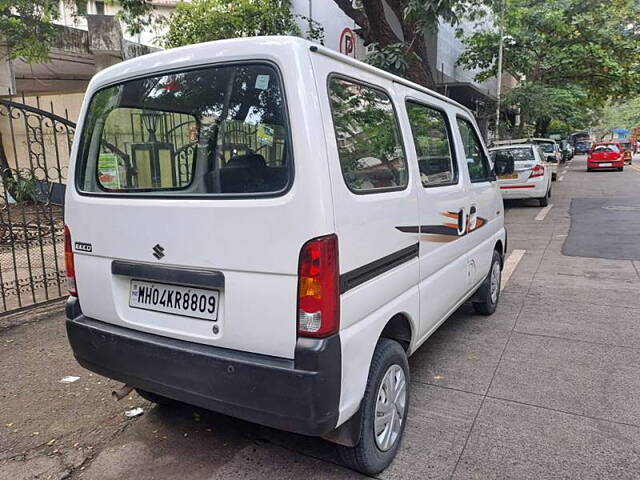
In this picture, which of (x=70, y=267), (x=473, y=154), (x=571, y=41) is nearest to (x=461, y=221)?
(x=473, y=154)

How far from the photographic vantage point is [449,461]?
2.62 metres

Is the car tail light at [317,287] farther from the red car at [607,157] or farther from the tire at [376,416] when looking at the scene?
the red car at [607,157]

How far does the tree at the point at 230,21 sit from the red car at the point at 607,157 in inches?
821

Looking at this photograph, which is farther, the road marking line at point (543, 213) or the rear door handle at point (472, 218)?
the road marking line at point (543, 213)

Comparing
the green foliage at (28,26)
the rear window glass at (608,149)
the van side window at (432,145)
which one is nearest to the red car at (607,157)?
the rear window glass at (608,149)

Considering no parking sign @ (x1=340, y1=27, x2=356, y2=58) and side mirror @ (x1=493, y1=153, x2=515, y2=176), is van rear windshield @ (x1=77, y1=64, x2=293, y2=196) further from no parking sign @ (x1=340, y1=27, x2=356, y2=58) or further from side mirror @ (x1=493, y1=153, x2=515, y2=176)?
no parking sign @ (x1=340, y1=27, x2=356, y2=58)

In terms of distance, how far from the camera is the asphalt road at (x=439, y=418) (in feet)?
8.54

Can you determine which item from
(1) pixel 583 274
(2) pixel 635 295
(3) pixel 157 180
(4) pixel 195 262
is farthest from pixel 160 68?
(1) pixel 583 274

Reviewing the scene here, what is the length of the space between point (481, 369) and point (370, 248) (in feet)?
6.34

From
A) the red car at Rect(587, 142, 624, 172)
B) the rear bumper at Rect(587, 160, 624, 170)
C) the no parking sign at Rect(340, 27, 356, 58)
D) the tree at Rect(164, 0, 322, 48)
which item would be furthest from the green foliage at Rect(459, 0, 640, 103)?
the no parking sign at Rect(340, 27, 356, 58)

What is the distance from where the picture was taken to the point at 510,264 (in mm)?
7152

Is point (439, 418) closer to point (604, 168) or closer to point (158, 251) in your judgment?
point (158, 251)

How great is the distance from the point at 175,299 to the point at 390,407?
124 centimetres

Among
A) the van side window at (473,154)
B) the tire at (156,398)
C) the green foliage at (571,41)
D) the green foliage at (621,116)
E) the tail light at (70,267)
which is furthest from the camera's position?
the green foliage at (621,116)
